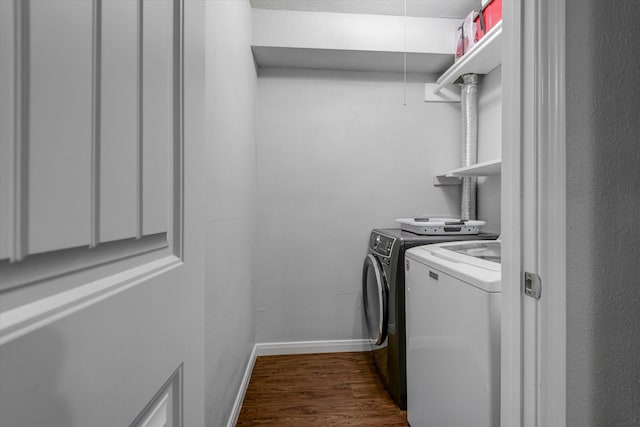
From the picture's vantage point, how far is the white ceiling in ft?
6.32

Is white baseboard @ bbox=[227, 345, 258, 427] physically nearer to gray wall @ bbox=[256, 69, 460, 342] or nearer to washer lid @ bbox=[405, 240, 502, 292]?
gray wall @ bbox=[256, 69, 460, 342]

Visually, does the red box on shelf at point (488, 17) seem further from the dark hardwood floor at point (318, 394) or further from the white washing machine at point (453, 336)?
the dark hardwood floor at point (318, 394)

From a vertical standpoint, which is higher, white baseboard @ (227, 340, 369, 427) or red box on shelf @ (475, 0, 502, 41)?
red box on shelf @ (475, 0, 502, 41)

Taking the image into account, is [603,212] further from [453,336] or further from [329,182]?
[329,182]

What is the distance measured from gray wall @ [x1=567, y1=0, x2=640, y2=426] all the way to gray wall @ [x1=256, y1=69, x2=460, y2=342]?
174cm

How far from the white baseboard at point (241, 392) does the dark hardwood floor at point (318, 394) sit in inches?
1.2

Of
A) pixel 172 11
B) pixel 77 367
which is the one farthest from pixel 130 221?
pixel 172 11

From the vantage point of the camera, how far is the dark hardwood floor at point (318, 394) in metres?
1.54

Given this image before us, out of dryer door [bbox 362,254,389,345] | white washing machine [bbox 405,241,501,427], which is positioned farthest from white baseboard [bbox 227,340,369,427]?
white washing machine [bbox 405,241,501,427]

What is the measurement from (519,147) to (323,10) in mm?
1875

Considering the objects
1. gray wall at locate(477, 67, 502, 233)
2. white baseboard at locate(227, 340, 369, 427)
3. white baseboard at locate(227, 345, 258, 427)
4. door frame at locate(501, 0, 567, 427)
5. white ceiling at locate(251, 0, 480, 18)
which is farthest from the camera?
white baseboard at locate(227, 340, 369, 427)

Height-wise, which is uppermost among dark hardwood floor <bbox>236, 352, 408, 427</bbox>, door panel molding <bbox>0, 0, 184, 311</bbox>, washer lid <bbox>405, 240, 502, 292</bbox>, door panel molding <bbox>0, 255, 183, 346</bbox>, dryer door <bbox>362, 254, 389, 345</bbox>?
door panel molding <bbox>0, 0, 184, 311</bbox>

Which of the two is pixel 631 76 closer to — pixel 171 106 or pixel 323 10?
pixel 171 106

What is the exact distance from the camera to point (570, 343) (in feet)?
1.98
